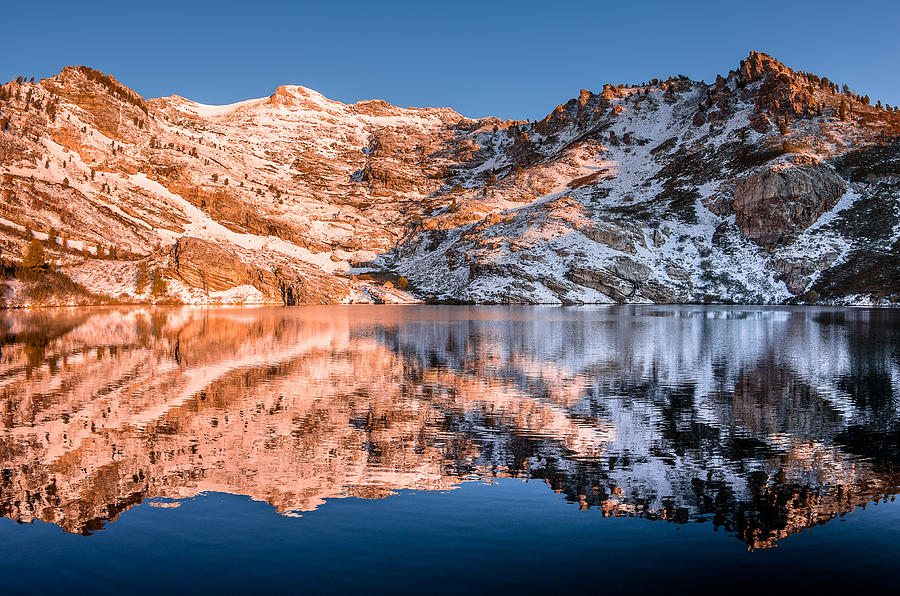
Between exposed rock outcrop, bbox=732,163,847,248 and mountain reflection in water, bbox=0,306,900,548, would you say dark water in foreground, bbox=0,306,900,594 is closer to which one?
mountain reflection in water, bbox=0,306,900,548

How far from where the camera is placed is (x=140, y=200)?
188 m

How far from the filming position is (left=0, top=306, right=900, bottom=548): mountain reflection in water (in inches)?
654

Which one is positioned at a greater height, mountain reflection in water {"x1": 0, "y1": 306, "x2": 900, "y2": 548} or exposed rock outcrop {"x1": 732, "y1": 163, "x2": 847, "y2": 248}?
exposed rock outcrop {"x1": 732, "y1": 163, "x2": 847, "y2": 248}

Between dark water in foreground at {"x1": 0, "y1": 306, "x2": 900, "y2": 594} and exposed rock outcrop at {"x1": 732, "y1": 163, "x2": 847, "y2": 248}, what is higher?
exposed rock outcrop at {"x1": 732, "y1": 163, "x2": 847, "y2": 248}

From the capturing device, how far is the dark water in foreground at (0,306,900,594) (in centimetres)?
1227

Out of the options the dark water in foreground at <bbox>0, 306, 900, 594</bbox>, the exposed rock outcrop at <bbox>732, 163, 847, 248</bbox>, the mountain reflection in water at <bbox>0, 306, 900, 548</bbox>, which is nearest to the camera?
the dark water in foreground at <bbox>0, 306, 900, 594</bbox>

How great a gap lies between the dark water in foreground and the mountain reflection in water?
4.9 inches

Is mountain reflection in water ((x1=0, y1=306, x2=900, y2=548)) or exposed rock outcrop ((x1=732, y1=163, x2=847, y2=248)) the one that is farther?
exposed rock outcrop ((x1=732, y1=163, x2=847, y2=248))

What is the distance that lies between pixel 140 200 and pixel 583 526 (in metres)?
200

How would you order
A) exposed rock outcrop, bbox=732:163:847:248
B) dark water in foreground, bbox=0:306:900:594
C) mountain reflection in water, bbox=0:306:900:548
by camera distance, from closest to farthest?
dark water in foreground, bbox=0:306:900:594
mountain reflection in water, bbox=0:306:900:548
exposed rock outcrop, bbox=732:163:847:248

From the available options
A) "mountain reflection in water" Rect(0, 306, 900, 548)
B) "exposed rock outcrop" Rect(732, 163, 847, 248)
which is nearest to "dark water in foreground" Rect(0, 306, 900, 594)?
"mountain reflection in water" Rect(0, 306, 900, 548)

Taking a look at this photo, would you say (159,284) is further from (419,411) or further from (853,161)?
(853,161)

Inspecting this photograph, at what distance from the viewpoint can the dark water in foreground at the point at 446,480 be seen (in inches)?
483

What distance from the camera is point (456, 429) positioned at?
23.9m
